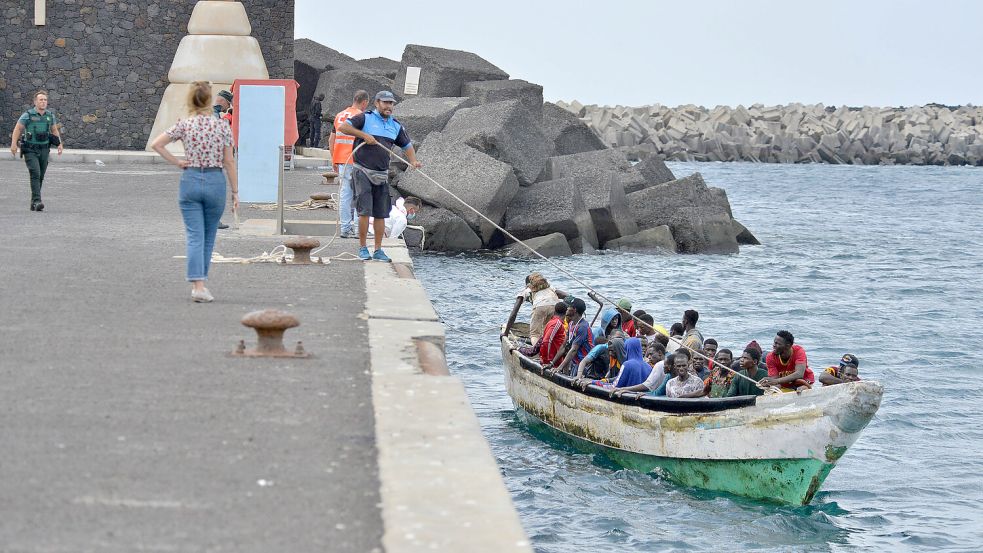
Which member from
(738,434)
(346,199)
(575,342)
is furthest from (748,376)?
(346,199)

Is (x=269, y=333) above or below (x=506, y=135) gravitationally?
below

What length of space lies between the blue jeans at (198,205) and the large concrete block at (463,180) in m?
18.4

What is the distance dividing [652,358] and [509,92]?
24.0 m

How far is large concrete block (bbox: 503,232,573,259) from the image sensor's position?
29.6 metres

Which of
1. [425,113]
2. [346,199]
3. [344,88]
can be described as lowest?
[346,199]

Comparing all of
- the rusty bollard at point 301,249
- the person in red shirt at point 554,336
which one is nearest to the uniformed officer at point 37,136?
the rusty bollard at point 301,249

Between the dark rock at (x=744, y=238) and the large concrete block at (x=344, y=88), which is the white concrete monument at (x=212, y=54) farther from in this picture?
the dark rock at (x=744, y=238)

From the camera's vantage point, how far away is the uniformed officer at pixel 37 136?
17812 millimetres

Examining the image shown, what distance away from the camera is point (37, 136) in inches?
716

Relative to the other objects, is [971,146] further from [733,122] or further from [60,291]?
[60,291]

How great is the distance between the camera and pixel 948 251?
44.8 metres

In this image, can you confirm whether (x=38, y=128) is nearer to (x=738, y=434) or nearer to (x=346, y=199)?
(x=346, y=199)

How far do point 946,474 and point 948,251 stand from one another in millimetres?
31400

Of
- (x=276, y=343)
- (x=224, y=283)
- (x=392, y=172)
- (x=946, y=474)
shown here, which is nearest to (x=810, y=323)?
(x=392, y=172)
